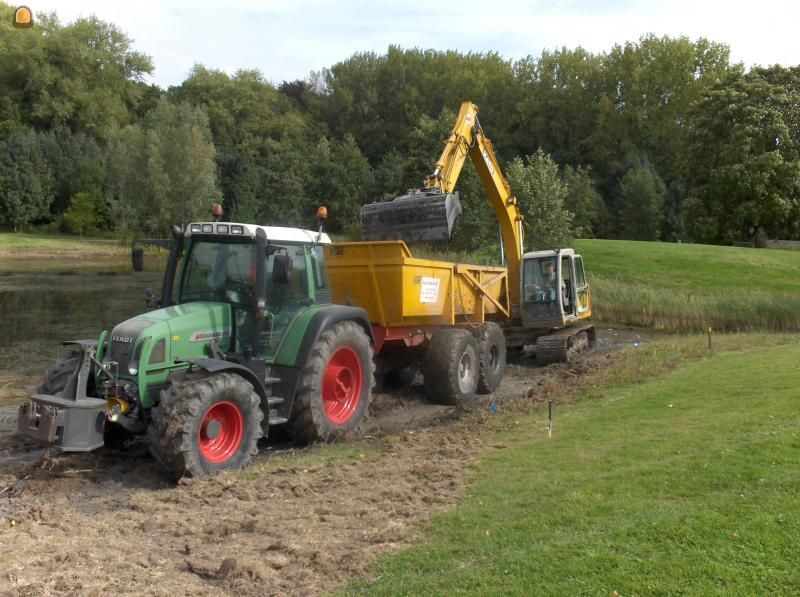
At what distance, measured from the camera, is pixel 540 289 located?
56.5ft

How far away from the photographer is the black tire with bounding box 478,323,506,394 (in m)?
13.5

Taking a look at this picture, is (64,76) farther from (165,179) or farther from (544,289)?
(544,289)

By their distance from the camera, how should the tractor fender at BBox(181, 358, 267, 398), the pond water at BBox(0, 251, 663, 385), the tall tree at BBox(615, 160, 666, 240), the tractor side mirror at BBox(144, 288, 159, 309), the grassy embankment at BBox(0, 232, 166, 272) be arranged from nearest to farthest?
the tractor fender at BBox(181, 358, 267, 398) → the tractor side mirror at BBox(144, 288, 159, 309) → the pond water at BBox(0, 251, 663, 385) → the grassy embankment at BBox(0, 232, 166, 272) → the tall tree at BBox(615, 160, 666, 240)

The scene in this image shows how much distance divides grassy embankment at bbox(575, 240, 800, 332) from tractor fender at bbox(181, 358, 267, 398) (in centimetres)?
1807

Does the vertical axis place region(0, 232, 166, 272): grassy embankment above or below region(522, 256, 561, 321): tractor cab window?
above

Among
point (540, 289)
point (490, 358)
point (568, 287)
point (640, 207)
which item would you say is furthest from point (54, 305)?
point (640, 207)

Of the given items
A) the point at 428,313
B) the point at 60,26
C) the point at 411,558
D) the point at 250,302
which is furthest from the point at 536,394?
the point at 60,26

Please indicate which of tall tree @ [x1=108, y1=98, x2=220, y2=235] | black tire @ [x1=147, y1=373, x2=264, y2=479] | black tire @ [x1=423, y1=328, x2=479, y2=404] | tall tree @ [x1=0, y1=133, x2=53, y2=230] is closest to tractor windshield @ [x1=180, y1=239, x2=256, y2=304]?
black tire @ [x1=147, y1=373, x2=264, y2=479]

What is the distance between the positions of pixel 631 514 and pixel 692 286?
25427 mm

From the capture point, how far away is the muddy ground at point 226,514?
5344 mm

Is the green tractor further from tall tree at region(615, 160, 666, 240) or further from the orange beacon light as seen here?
tall tree at region(615, 160, 666, 240)

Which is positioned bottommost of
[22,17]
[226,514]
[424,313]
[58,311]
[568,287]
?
[226,514]

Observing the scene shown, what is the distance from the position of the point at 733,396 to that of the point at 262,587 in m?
7.32

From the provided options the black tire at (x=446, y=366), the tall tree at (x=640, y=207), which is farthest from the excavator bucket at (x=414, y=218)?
the tall tree at (x=640, y=207)
